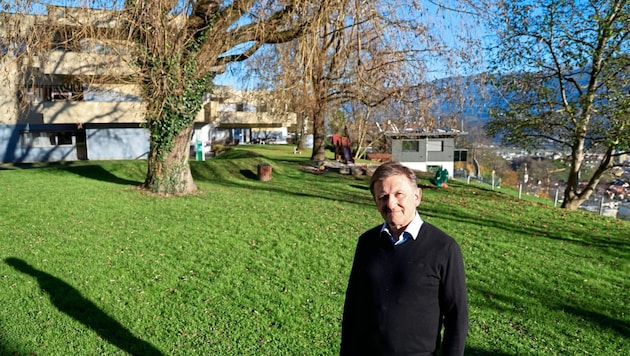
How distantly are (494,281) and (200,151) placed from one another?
21753mm

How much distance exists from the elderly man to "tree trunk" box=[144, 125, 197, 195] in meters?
10.3

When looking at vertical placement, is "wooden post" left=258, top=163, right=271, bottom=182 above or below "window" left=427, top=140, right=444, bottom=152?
below

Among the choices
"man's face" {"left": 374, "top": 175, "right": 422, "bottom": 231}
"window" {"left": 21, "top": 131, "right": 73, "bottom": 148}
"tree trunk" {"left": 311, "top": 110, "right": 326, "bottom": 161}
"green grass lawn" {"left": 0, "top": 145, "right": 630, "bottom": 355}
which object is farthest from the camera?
"window" {"left": 21, "top": 131, "right": 73, "bottom": 148}

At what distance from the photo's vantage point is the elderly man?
2.12 meters

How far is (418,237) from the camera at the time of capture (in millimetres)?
2182

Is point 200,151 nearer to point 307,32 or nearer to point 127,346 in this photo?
point 307,32

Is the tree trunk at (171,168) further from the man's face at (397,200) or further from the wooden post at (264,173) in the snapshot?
the man's face at (397,200)

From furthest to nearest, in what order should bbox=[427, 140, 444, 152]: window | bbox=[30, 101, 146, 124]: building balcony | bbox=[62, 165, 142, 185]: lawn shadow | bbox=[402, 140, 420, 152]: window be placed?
Answer: bbox=[402, 140, 420, 152]: window < bbox=[427, 140, 444, 152]: window < bbox=[30, 101, 146, 124]: building balcony < bbox=[62, 165, 142, 185]: lawn shadow

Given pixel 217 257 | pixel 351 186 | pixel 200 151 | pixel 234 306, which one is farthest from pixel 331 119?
pixel 234 306

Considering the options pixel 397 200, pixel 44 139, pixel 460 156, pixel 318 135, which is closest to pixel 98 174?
pixel 318 135

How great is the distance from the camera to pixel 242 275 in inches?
234

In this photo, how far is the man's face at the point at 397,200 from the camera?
7.28 ft

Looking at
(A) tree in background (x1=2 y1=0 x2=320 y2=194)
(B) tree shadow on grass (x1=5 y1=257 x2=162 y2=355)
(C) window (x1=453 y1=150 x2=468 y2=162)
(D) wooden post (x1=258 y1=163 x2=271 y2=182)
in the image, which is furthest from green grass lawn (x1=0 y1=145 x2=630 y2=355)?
(C) window (x1=453 y1=150 x2=468 y2=162)

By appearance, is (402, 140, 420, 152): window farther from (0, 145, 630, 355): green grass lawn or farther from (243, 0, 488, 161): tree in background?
(0, 145, 630, 355): green grass lawn
